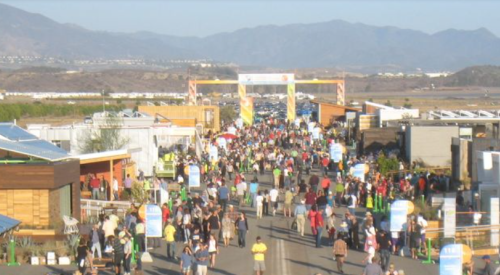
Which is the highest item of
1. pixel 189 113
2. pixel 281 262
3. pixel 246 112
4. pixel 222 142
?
pixel 189 113

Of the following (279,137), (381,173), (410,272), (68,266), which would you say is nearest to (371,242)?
(410,272)

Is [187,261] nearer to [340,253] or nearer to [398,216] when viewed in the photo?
[340,253]

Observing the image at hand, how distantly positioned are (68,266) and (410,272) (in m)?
6.26

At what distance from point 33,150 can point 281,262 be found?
259 inches

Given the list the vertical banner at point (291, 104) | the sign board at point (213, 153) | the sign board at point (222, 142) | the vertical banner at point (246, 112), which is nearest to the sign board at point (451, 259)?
the sign board at point (213, 153)

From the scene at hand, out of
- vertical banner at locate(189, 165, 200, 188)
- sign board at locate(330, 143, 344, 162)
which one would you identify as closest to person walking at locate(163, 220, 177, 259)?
vertical banner at locate(189, 165, 200, 188)

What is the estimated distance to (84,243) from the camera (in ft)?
60.8

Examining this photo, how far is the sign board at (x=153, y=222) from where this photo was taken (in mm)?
20375

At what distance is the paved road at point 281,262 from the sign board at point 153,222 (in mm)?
502

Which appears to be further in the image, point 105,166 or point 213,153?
point 213,153

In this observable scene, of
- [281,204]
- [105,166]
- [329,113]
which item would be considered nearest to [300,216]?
[281,204]

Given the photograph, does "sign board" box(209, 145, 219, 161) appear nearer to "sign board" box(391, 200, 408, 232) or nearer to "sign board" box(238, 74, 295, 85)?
"sign board" box(391, 200, 408, 232)

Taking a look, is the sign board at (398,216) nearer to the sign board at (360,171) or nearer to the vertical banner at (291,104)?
the sign board at (360,171)

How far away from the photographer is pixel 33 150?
23.2 m
